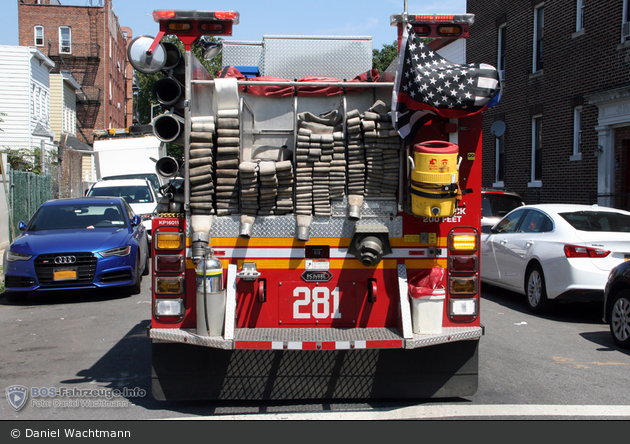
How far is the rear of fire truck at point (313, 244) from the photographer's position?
463 cm

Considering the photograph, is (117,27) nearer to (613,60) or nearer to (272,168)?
(613,60)

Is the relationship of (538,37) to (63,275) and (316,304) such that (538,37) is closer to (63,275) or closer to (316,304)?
(63,275)

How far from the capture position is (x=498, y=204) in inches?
533

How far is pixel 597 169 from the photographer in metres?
16.9

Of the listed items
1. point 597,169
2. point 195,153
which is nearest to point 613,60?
point 597,169

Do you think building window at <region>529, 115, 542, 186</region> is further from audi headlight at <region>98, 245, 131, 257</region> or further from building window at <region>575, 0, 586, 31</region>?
audi headlight at <region>98, 245, 131, 257</region>

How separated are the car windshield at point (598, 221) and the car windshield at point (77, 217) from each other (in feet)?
25.4

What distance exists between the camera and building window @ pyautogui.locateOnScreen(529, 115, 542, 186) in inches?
797

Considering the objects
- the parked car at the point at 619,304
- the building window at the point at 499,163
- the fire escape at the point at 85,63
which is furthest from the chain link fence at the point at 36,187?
the building window at the point at 499,163

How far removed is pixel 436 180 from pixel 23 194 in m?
17.5

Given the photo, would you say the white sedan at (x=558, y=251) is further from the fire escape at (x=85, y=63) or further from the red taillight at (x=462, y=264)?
the fire escape at (x=85, y=63)

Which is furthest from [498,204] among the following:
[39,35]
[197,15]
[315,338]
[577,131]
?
[39,35]

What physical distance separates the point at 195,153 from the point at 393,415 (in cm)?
252

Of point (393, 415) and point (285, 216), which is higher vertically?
point (285, 216)
